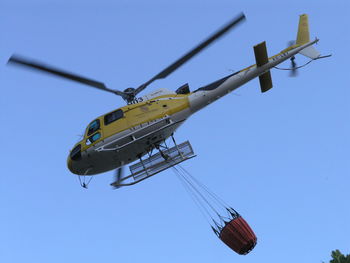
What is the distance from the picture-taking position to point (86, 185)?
72.7 feet

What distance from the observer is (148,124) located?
2066 centimetres

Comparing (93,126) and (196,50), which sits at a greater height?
(196,50)

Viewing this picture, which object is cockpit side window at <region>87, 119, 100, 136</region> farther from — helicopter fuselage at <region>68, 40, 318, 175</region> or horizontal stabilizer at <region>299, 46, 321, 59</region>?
horizontal stabilizer at <region>299, 46, 321, 59</region>

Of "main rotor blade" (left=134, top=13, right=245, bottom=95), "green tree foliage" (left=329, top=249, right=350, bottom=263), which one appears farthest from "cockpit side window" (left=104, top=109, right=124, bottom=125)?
"green tree foliage" (left=329, top=249, right=350, bottom=263)

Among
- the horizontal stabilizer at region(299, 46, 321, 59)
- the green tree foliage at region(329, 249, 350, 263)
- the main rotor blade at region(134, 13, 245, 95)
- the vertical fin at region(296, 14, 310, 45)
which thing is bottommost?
the green tree foliage at region(329, 249, 350, 263)

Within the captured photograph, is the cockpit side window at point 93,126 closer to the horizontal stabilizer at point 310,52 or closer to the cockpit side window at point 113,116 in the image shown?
the cockpit side window at point 113,116

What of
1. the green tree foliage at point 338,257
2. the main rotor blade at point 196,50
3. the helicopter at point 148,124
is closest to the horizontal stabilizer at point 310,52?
the helicopter at point 148,124

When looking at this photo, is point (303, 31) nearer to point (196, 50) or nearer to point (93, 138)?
point (196, 50)

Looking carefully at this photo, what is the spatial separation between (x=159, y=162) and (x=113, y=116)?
10.3 ft

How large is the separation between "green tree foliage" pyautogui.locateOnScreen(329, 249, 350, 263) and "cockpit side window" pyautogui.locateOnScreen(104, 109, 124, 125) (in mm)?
16036

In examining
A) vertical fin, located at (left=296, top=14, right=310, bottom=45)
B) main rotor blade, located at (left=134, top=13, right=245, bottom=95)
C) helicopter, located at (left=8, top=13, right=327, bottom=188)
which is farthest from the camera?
vertical fin, located at (left=296, top=14, right=310, bottom=45)

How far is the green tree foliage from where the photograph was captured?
2653 cm

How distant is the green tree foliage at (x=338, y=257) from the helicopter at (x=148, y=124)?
1231 centimetres

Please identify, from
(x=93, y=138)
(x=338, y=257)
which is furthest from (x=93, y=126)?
(x=338, y=257)
